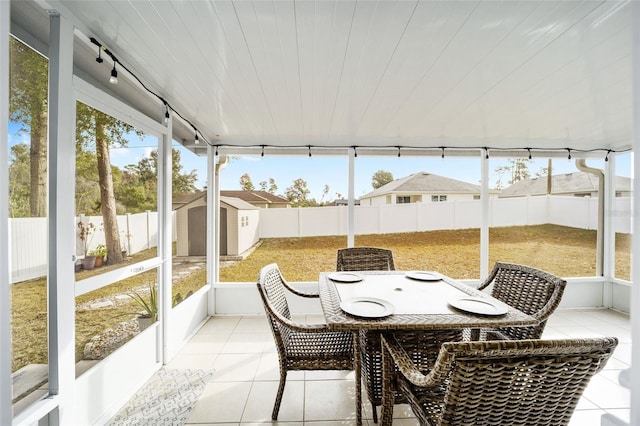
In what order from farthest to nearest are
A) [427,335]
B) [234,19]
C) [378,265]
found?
[378,265]
[427,335]
[234,19]

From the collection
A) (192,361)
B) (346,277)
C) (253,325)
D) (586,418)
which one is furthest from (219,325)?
(586,418)

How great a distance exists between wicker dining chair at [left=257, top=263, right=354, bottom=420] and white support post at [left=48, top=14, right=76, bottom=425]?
0.95m

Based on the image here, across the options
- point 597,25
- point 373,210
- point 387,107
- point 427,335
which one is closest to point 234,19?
point 387,107

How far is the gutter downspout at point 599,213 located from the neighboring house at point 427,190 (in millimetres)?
1394

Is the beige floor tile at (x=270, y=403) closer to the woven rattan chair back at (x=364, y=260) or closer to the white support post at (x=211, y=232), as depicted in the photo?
the woven rattan chair back at (x=364, y=260)

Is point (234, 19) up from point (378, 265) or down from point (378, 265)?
up

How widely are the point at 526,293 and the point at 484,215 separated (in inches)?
80.1

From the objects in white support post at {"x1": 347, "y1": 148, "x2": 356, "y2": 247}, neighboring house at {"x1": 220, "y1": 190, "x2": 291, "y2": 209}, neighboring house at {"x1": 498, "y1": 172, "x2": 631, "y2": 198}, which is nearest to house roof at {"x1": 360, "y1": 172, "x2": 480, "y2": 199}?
neighboring house at {"x1": 498, "y1": 172, "x2": 631, "y2": 198}

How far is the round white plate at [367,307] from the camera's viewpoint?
152cm

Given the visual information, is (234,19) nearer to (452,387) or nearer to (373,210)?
(452,387)

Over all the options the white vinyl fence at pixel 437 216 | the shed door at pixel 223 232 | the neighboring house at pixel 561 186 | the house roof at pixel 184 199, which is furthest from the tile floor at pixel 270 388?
the neighboring house at pixel 561 186

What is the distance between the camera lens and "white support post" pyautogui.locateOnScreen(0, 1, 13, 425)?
761 millimetres

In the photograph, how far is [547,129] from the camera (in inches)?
121

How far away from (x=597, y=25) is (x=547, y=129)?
2.09 metres
